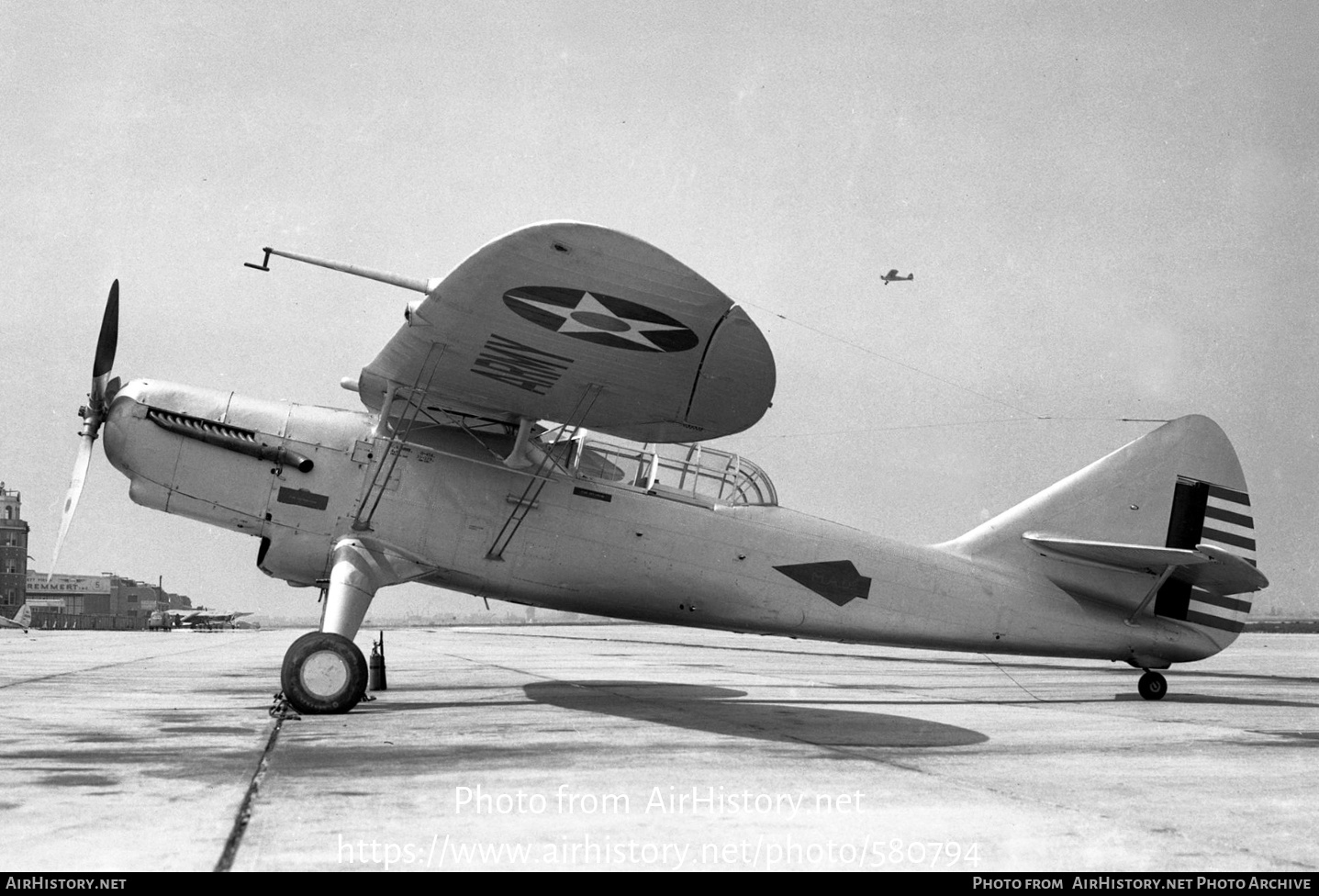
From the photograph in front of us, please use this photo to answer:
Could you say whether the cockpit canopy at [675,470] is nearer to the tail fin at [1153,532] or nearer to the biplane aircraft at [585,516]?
the biplane aircraft at [585,516]

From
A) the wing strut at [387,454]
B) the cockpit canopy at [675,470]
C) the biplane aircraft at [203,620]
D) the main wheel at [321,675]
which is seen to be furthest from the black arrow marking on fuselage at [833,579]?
the biplane aircraft at [203,620]

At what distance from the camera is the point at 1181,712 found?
33.3 feet

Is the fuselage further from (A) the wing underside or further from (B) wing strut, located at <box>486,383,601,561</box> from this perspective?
(A) the wing underside

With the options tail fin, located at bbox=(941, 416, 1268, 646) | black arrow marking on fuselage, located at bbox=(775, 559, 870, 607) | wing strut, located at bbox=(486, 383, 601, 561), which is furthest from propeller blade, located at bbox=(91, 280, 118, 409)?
tail fin, located at bbox=(941, 416, 1268, 646)

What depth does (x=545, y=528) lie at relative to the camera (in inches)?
407

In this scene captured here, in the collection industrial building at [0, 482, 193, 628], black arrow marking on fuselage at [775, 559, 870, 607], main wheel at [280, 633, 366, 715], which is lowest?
industrial building at [0, 482, 193, 628]

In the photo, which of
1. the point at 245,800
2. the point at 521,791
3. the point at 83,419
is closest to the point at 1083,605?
the point at 521,791

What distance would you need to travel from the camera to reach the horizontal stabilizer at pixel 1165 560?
11250 mm

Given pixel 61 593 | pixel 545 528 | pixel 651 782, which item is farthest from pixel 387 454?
pixel 61 593

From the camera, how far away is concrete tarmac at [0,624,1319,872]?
3.73 m

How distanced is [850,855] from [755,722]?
4798mm

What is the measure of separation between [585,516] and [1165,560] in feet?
20.3

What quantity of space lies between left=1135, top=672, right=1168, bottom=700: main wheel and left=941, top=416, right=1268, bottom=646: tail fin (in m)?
0.72

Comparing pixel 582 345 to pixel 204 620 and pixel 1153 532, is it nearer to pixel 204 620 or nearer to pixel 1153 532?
pixel 1153 532
